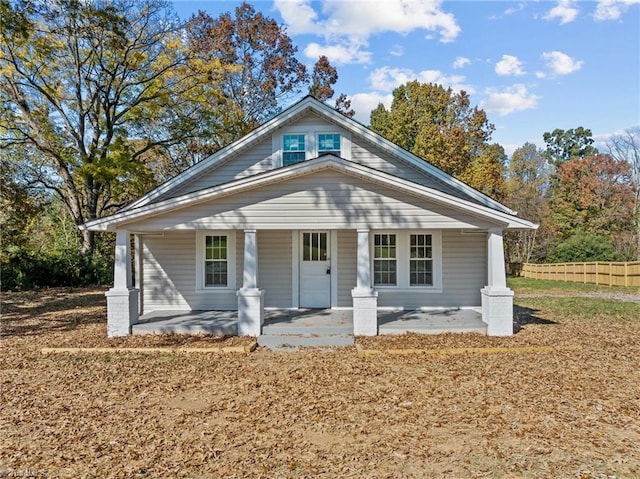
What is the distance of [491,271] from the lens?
939 centimetres

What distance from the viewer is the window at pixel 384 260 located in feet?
38.5

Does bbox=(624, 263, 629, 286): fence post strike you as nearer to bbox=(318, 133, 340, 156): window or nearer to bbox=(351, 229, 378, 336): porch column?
bbox=(318, 133, 340, 156): window

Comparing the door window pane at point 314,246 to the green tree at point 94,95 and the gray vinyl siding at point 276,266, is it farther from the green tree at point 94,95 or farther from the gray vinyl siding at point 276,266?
the green tree at point 94,95

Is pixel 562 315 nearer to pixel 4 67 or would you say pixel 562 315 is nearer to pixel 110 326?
pixel 110 326

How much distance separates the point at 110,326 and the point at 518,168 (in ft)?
139

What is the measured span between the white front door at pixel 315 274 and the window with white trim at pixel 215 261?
1.93 m

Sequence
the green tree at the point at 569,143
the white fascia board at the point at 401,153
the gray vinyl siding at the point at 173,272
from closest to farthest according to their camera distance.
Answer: the white fascia board at the point at 401,153 → the gray vinyl siding at the point at 173,272 → the green tree at the point at 569,143

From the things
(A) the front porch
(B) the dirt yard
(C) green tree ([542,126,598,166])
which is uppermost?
(C) green tree ([542,126,598,166])

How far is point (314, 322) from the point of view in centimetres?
992

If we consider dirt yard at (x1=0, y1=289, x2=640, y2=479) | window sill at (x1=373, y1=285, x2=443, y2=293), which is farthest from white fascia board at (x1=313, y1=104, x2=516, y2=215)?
dirt yard at (x1=0, y1=289, x2=640, y2=479)

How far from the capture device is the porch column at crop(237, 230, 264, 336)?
9.27 m

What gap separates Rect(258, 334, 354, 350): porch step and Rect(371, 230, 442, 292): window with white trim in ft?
10.4

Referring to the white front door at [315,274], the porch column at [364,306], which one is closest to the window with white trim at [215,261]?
the white front door at [315,274]

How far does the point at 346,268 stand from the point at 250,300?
3.28 meters
